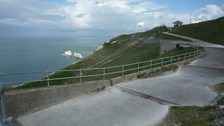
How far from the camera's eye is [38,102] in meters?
10.7

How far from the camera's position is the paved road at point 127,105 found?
31.9ft

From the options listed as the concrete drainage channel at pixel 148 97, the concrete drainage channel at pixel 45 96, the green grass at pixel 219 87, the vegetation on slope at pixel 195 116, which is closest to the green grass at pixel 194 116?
the vegetation on slope at pixel 195 116

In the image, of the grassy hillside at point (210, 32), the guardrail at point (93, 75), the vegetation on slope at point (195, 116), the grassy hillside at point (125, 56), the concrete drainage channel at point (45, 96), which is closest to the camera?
the vegetation on slope at point (195, 116)

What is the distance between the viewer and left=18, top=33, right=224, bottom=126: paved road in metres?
9.73

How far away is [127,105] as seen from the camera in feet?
36.8

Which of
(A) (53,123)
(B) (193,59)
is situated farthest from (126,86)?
(B) (193,59)

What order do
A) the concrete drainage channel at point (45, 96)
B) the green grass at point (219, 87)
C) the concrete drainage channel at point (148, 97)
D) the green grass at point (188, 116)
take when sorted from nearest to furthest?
the green grass at point (188, 116) < the concrete drainage channel at point (45, 96) < the concrete drainage channel at point (148, 97) < the green grass at point (219, 87)

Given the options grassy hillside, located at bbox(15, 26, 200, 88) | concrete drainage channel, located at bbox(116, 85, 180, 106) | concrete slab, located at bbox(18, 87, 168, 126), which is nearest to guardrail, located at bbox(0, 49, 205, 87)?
grassy hillside, located at bbox(15, 26, 200, 88)

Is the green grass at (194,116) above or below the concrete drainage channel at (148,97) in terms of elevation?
below

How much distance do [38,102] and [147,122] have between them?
4.31m

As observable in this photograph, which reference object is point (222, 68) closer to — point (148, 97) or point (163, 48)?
point (148, 97)

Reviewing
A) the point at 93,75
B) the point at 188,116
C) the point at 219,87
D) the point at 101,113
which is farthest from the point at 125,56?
the point at 188,116

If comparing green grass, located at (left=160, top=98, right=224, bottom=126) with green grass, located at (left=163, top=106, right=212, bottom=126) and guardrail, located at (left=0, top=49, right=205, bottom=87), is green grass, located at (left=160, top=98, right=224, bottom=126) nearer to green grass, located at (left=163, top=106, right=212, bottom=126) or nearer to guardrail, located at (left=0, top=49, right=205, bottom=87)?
green grass, located at (left=163, top=106, right=212, bottom=126)

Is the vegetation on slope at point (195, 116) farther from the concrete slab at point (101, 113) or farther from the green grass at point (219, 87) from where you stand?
the green grass at point (219, 87)
